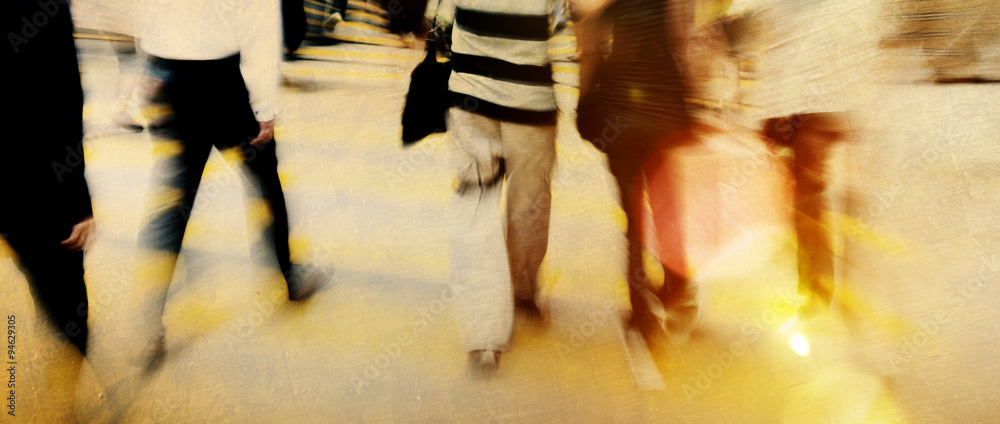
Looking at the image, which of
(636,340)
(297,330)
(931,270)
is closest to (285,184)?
(297,330)

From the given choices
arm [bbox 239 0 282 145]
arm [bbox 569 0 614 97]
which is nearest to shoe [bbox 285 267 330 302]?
arm [bbox 239 0 282 145]

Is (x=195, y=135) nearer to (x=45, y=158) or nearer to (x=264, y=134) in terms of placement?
(x=264, y=134)

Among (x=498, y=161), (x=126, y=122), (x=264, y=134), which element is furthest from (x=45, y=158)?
A: (x=498, y=161)

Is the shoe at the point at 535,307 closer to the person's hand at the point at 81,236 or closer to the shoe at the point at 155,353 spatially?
the shoe at the point at 155,353

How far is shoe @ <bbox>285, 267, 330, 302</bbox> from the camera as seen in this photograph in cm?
205

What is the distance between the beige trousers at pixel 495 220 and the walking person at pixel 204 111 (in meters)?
0.75

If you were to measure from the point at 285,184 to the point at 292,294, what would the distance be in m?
0.53

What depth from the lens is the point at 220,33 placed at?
1794mm

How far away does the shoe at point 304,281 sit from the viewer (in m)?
2.05

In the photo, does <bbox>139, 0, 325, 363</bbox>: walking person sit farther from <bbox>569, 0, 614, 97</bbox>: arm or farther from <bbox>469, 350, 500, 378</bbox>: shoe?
<bbox>569, 0, 614, 97</bbox>: arm

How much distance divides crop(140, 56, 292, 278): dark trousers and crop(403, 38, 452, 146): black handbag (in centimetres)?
66

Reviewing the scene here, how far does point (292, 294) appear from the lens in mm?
2051

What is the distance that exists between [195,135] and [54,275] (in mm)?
848

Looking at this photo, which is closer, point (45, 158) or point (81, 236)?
point (45, 158)
